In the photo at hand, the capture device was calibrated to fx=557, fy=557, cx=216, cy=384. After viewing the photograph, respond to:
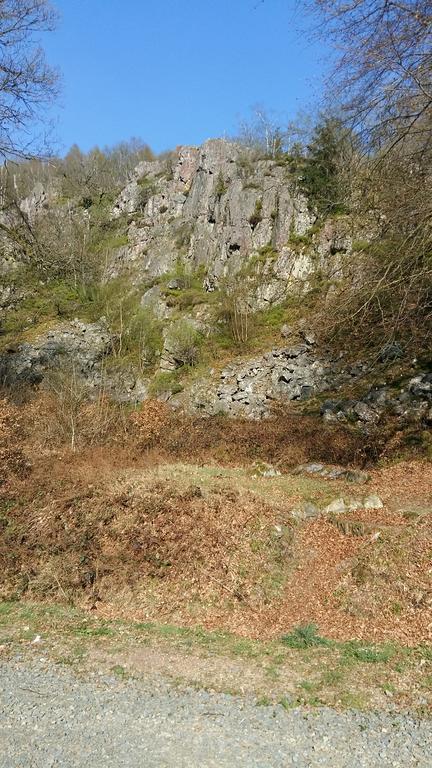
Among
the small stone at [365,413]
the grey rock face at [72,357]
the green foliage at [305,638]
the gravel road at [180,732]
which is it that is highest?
the grey rock face at [72,357]

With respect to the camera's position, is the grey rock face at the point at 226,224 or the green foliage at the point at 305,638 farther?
the grey rock face at the point at 226,224

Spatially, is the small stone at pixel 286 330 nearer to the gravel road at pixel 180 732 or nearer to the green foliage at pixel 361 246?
the green foliage at pixel 361 246

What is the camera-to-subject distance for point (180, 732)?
4.31 meters

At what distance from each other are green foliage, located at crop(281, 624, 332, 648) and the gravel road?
145cm

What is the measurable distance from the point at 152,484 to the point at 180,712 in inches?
247

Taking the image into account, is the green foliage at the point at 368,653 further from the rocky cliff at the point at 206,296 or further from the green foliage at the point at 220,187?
the green foliage at the point at 220,187

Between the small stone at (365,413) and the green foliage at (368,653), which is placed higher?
the small stone at (365,413)

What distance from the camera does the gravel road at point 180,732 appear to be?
3.96m

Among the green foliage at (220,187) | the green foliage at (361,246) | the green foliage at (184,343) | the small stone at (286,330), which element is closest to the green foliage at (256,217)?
the green foliage at (220,187)

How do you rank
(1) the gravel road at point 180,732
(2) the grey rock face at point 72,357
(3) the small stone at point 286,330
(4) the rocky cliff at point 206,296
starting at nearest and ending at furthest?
(1) the gravel road at point 180,732 → (4) the rocky cliff at point 206,296 → (2) the grey rock face at point 72,357 → (3) the small stone at point 286,330

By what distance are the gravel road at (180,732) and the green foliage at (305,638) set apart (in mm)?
1449

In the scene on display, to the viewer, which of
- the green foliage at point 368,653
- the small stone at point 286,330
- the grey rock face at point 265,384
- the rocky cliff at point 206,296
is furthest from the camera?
the small stone at point 286,330

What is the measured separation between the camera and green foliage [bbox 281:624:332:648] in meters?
6.16

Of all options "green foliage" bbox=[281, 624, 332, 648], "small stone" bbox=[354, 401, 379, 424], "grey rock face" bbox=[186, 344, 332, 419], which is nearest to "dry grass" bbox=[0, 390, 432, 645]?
"green foliage" bbox=[281, 624, 332, 648]
